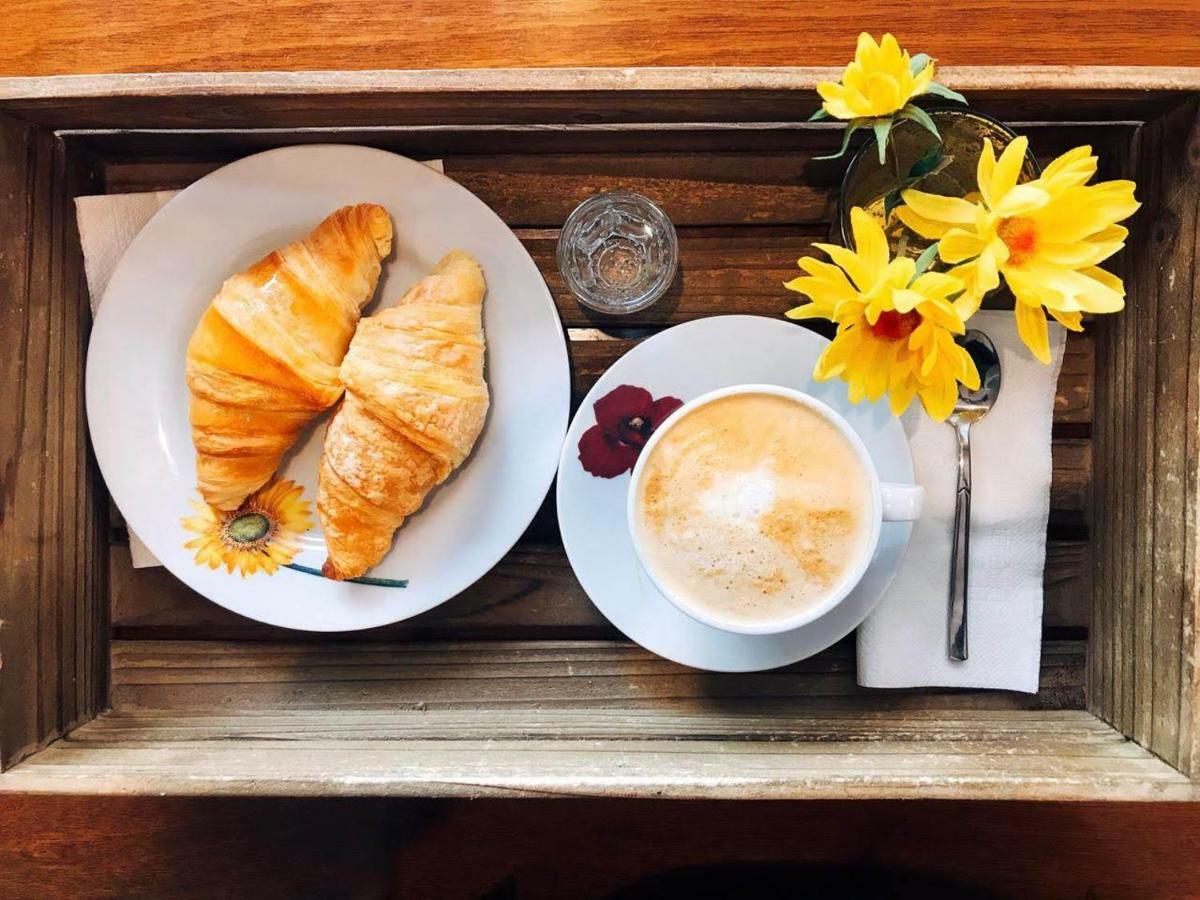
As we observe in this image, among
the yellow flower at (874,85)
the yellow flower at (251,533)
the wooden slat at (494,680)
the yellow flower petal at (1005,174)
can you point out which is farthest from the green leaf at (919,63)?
the yellow flower at (251,533)

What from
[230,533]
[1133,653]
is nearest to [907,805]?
[1133,653]

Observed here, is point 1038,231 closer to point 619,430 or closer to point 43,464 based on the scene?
point 619,430

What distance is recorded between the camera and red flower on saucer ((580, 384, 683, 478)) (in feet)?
3.13

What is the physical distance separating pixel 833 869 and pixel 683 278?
73 cm

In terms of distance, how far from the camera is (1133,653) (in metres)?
0.95

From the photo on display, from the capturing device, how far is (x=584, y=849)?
1103 millimetres

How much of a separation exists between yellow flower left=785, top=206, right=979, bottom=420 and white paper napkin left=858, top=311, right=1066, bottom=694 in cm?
16

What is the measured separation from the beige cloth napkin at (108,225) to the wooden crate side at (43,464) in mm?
19

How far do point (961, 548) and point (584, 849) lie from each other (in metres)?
0.58

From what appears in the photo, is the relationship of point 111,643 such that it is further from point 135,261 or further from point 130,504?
point 135,261

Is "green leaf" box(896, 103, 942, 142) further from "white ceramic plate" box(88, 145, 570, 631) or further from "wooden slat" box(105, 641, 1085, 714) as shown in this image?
"wooden slat" box(105, 641, 1085, 714)

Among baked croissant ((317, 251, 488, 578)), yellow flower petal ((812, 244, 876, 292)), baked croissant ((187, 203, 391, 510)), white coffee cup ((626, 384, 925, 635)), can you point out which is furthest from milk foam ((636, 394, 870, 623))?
baked croissant ((187, 203, 391, 510))

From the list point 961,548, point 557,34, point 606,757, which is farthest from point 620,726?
point 557,34

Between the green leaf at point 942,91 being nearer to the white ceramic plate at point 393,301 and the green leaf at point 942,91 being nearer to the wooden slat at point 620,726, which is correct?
the white ceramic plate at point 393,301
